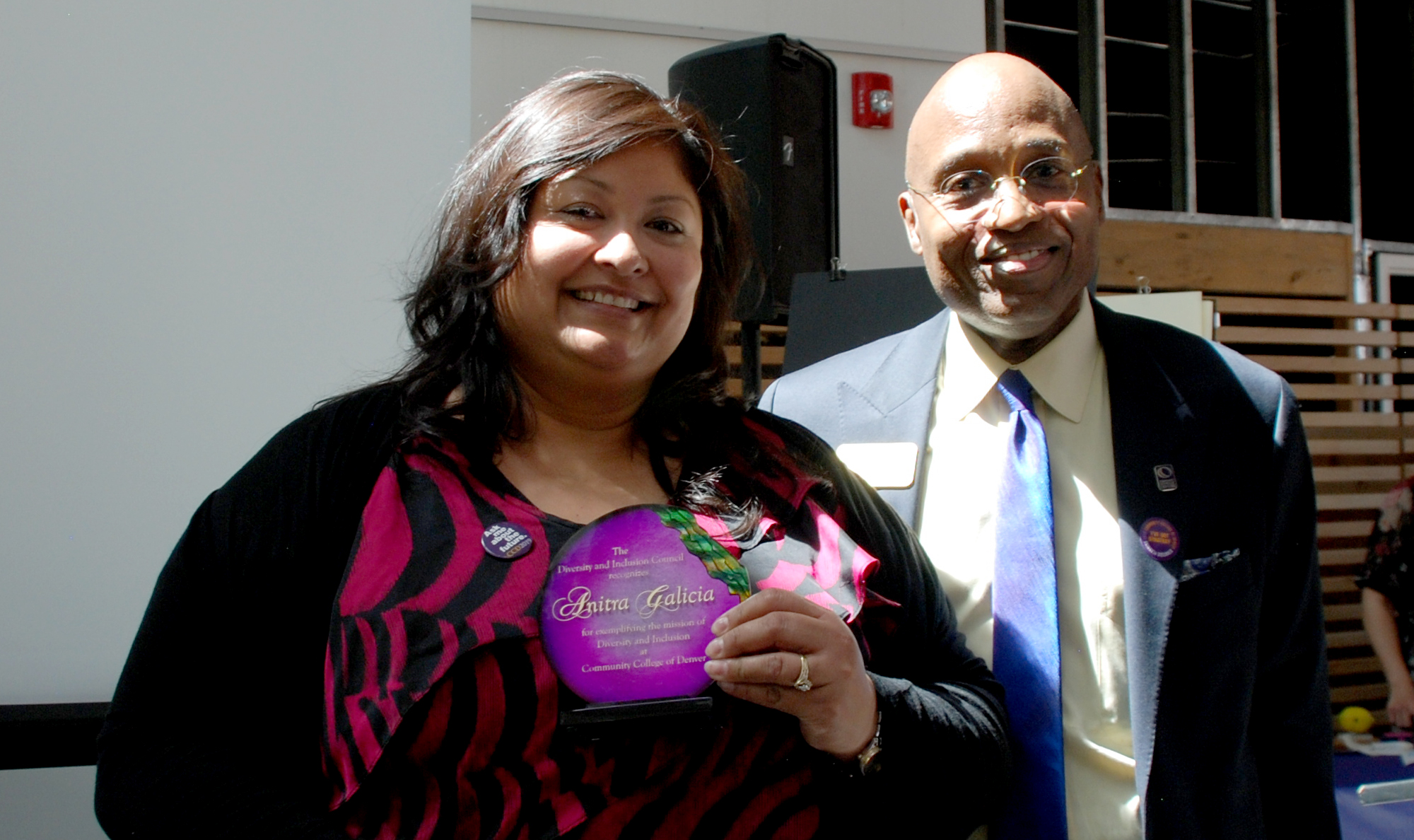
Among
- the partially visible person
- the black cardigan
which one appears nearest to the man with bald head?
the black cardigan

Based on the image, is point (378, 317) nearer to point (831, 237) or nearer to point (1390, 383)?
point (831, 237)

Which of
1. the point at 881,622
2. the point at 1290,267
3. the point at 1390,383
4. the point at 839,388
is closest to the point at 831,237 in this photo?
the point at 839,388

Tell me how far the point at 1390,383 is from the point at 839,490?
6.30 meters

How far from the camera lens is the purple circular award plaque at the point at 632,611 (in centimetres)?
91

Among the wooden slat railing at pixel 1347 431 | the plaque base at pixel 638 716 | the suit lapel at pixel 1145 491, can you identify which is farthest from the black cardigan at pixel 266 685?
the wooden slat railing at pixel 1347 431

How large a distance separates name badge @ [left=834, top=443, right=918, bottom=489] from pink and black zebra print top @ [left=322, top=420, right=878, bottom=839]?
0.58 meters

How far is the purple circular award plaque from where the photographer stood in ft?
2.98

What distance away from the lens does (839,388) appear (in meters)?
1.70

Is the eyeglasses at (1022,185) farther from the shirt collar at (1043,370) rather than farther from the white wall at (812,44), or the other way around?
the white wall at (812,44)

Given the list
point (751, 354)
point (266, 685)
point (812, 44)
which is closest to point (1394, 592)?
point (751, 354)

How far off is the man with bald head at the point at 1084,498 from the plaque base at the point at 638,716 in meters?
0.63

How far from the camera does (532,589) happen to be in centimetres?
97

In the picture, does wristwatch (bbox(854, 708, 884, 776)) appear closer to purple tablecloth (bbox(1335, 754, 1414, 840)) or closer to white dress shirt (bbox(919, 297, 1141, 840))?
white dress shirt (bbox(919, 297, 1141, 840))

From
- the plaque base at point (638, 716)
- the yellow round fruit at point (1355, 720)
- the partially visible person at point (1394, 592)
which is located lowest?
the yellow round fruit at point (1355, 720)
